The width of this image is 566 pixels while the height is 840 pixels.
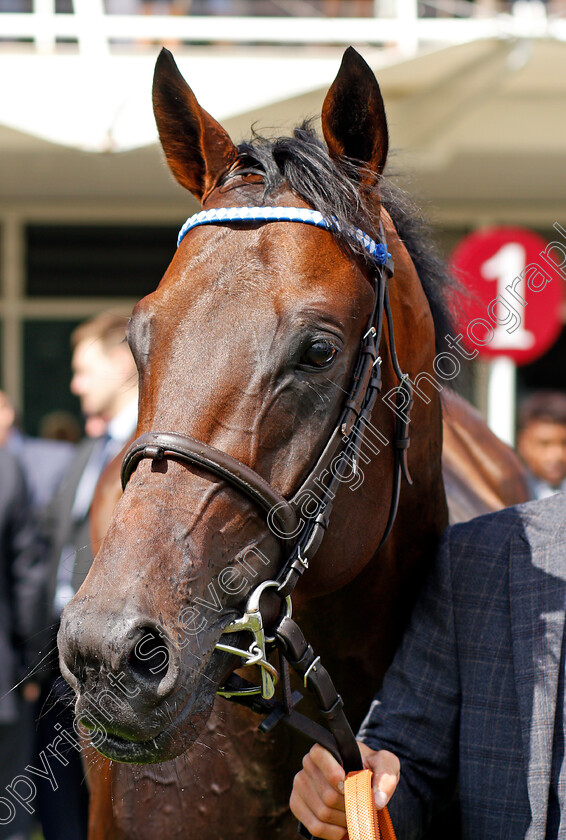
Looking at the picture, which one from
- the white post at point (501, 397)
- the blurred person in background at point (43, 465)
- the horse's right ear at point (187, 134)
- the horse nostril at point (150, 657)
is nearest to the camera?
the horse nostril at point (150, 657)

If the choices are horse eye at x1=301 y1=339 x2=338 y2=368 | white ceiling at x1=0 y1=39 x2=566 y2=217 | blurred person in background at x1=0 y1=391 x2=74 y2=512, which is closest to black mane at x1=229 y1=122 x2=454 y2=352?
horse eye at x1=301 y1=339 x2=338 y2=368

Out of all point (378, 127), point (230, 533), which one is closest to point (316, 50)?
point (378, 127)

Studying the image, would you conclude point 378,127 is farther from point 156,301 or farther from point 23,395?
point 23,395

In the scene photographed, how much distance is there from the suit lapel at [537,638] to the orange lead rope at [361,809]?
0.29 meters

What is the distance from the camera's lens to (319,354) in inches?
63.4

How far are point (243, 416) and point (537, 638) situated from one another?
0.74 m

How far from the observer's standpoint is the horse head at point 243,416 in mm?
1372

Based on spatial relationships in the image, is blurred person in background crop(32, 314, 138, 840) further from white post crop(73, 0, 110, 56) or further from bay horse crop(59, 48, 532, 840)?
white post crop(73, 0, 110, 56)

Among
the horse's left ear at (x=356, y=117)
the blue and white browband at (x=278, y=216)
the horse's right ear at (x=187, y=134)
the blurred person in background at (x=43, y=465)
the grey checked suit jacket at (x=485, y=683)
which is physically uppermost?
the blurred person in background at (x=43, y=465)

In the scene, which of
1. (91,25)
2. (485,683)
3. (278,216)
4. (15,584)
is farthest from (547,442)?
(278,216)

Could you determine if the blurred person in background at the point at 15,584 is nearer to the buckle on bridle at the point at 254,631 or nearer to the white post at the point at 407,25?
the buckle on bridle at the point at 254,631

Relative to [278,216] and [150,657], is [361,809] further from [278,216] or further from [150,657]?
[278,216]

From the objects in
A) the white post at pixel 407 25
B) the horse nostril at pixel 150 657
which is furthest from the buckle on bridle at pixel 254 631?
the white post at pixel 407 25

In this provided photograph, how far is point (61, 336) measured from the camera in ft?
27.6
